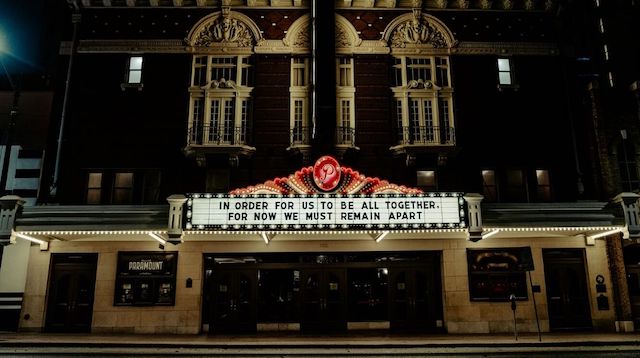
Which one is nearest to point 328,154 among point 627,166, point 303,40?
point 303,40

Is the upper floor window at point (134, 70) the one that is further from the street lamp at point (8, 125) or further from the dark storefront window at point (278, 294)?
the dark storefront window at point (278, 294)

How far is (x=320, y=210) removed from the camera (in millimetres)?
14820

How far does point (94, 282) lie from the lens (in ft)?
57.5

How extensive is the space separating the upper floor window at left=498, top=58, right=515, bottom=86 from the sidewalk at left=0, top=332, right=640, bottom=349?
10.9 meters

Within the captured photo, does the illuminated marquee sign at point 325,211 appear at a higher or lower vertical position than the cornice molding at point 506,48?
lower

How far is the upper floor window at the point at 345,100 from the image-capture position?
61.3 feet

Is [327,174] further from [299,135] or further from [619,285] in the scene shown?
[619,285]

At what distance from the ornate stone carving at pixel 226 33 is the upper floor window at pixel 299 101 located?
7.82ft

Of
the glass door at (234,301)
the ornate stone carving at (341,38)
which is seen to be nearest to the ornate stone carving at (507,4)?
the ornate stone carving at (341,38)

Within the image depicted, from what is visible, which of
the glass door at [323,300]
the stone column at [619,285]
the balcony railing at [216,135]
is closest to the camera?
the stone column at [619,285]

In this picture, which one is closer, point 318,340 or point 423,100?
point 318,340

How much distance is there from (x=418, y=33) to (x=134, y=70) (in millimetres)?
12946

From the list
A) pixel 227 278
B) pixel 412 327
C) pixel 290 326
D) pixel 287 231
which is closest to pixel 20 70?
pixel 227 278

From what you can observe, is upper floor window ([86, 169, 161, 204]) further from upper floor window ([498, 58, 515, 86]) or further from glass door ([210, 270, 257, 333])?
upper floor window ([498, 58, 515, 86])
